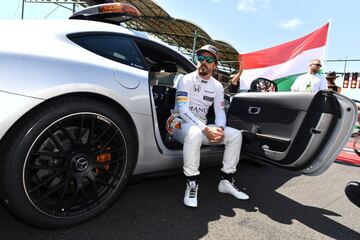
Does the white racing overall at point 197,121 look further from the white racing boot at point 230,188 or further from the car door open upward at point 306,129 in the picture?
the car door open upward at point 306,129

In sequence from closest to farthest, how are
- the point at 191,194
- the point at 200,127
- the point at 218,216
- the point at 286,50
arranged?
1. the point at 218,216
2. the point at 191,194
3. the point at 200,127
4. the point at 286,50

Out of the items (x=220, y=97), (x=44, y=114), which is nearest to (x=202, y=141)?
(x=220, y=97)

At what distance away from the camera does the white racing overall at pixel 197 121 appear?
247 cm

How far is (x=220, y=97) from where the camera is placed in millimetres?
2949

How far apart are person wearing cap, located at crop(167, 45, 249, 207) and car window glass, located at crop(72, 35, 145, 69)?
670 mm

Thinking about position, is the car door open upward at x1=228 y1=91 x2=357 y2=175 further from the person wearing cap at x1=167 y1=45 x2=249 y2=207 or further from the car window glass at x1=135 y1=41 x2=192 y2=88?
the car window glass at x1=135 y1=41 x2=192 y2=88

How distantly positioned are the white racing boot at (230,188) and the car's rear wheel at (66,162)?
1.09m

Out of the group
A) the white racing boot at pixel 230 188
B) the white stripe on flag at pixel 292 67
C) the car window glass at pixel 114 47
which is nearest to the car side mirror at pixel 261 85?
the white racing boot at pixel 230 188

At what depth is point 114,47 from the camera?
2.11 metres

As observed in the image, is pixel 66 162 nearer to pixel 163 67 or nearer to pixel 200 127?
pixel 200 127

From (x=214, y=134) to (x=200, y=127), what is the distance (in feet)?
0.47

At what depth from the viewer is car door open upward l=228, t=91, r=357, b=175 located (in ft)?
7.54

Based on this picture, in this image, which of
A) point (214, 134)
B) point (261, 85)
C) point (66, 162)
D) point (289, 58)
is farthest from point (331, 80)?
point (66, 162)

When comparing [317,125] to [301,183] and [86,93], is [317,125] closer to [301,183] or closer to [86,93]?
[301,183]
